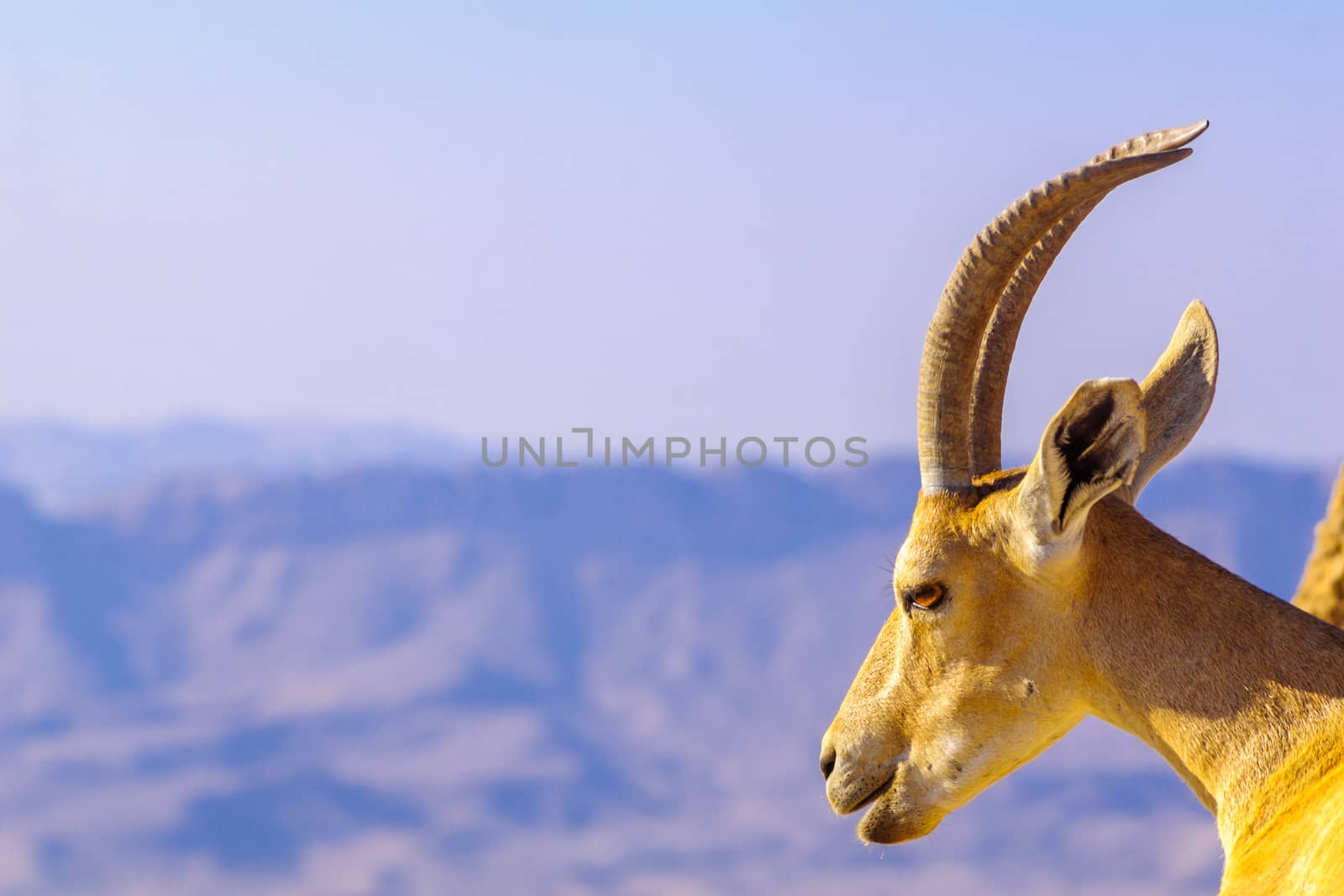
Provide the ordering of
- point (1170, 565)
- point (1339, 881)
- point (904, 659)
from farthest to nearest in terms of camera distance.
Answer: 1. point (904, 659)
2. point (1170, 565)
3. point (1339, 881)

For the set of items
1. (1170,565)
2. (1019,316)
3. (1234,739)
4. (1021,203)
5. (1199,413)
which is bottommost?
(1234,739)

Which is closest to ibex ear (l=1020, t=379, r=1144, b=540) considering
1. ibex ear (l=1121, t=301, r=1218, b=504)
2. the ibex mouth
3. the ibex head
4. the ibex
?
the ibex head

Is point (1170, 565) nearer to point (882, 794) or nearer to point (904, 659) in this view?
point (904, 659)

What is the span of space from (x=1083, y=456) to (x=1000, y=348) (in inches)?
38.7

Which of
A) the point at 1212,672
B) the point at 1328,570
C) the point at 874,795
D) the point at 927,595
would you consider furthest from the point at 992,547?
the point at 1328,570

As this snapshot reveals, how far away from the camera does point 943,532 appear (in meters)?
5.53

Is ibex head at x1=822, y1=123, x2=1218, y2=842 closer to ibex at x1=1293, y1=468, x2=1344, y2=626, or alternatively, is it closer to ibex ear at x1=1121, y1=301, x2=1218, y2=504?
ibex ear at x1=1121, y1=301, x2=1218, y2=504

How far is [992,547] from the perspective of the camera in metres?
5.37

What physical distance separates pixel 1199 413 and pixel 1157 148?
122cm

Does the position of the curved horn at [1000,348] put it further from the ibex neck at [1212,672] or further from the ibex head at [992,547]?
the ibex neck at [1212,672]

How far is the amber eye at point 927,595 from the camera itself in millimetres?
Answer: 5480

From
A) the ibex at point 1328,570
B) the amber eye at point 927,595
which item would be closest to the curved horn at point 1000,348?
the amber eye at point 927,595

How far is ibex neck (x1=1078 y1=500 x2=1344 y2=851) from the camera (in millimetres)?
5023

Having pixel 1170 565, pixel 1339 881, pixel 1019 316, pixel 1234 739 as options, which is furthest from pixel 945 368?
pixel 1339 881
